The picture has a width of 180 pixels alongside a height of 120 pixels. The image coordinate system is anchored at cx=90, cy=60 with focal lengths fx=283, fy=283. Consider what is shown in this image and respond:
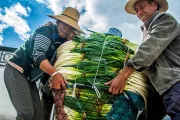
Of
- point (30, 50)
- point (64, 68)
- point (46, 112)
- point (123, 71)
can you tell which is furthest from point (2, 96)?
point (123, 71)

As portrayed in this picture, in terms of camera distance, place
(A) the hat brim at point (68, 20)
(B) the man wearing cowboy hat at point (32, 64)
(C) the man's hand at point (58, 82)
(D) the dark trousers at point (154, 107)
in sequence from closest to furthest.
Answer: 1. (C) the man's hand at point (58, 82)
2. (D) the dark trousers at point (154, 107)
3. (B) the man wearing cowboy hat at point (32, 64)
4. (A) the hat brim at point (68, 20)

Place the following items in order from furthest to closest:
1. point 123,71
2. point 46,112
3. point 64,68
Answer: point 46,112
point 64,68
point 123,71

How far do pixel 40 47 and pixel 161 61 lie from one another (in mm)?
1349

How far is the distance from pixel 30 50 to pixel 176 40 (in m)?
1.75

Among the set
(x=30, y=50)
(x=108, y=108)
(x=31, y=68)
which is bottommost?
(x=108, y=108)

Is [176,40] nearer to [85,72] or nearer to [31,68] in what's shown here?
[85,72]

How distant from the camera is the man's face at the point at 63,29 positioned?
346 centimetres

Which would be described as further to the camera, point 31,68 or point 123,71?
point 31,68

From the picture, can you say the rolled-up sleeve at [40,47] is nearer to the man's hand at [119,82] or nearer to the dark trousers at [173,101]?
the man's hand at [119,82]

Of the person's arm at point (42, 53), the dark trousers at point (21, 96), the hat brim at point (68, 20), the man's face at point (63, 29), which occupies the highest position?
the hat brim at point (68, 20)

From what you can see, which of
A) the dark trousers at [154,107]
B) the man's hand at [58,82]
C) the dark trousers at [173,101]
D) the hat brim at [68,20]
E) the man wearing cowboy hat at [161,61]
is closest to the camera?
the dark trousers at [173,101]

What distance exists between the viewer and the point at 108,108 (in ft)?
8.43

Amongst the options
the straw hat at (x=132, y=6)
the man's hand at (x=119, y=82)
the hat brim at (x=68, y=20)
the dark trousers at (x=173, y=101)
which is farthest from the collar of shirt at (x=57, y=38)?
the dark trousers at (x=173, y=101)

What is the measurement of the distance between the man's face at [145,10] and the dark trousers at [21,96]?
5.42 feet
